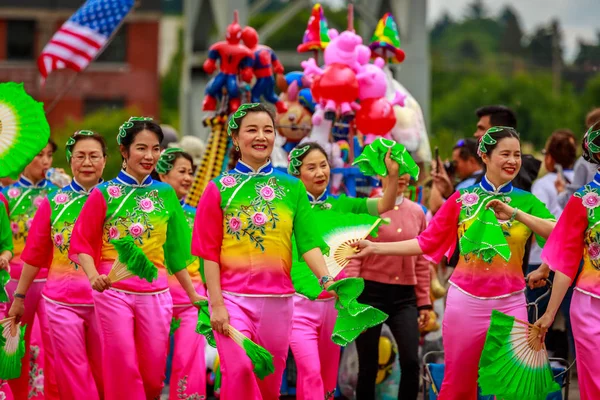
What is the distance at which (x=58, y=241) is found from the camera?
7.94m

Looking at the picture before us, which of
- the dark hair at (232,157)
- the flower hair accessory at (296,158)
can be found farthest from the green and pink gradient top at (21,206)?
the flower hair accessory at (296,158)

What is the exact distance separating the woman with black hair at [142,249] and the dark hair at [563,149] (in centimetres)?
406

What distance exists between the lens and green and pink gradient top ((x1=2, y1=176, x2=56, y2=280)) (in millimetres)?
9310

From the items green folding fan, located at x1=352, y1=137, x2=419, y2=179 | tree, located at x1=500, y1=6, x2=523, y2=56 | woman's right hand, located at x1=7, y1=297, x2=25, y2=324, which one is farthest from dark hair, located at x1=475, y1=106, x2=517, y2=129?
tree, located at x1=500, y1=6, x2=523, y2=56

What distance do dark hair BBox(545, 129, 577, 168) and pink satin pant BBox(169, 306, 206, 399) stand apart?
3.70 m

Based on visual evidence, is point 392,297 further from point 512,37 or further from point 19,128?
point 512,37

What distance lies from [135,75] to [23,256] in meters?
51.5

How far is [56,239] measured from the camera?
7953 mm

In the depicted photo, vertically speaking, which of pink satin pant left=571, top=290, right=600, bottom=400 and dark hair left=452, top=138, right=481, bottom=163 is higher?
dark hair left=452, top=138, right=481, bottom=163

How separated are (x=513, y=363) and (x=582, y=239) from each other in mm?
828

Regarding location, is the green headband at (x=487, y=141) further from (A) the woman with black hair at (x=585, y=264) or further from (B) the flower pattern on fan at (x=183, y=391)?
(B) the flower pattern on fan at (x=183, y=391)

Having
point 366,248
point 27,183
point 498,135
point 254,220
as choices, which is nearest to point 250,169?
point 254,220

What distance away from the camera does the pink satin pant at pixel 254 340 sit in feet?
21.3

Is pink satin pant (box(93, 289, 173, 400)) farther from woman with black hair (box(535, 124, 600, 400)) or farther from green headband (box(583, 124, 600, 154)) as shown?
green headband (box(583, 124, 600, 154))
